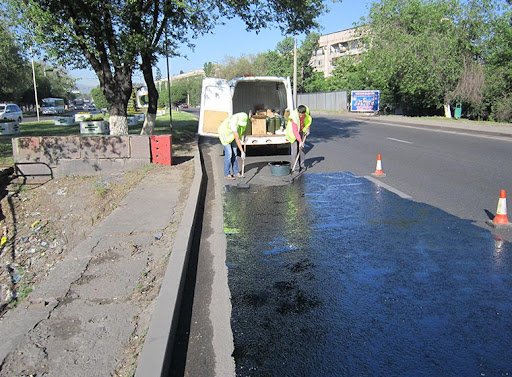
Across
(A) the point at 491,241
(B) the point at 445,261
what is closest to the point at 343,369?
(B) the point at 445,261

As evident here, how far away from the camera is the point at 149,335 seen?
3.46 metres

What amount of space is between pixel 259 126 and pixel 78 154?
503cm

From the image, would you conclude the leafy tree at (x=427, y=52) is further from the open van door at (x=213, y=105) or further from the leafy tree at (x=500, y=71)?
the open van door at (x=213, y=105)

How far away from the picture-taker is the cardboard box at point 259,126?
13.7 m

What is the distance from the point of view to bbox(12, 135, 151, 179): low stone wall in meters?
11.7

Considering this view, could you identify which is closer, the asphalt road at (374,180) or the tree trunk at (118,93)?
the asphalt road at (374,180)

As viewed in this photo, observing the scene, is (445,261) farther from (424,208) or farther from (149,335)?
(149,335)

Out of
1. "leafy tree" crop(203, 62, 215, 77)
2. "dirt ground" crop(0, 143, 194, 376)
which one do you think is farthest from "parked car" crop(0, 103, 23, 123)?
"leafy tree" crop(203, 62, 215, 77)

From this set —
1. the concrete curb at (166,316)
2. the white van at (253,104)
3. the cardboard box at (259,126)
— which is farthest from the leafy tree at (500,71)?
the concrete curb at (166,316)

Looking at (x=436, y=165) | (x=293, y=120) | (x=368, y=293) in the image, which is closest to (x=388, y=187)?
(x=293, y=120)

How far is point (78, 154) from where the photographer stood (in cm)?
1188

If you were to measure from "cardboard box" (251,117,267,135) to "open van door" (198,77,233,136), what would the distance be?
34.8 inches

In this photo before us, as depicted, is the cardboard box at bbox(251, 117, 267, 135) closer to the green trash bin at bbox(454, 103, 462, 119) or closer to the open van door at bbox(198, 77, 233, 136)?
the open van door at bbox(198, 77, 233, 136)

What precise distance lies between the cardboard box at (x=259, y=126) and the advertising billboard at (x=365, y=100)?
30.5 m
